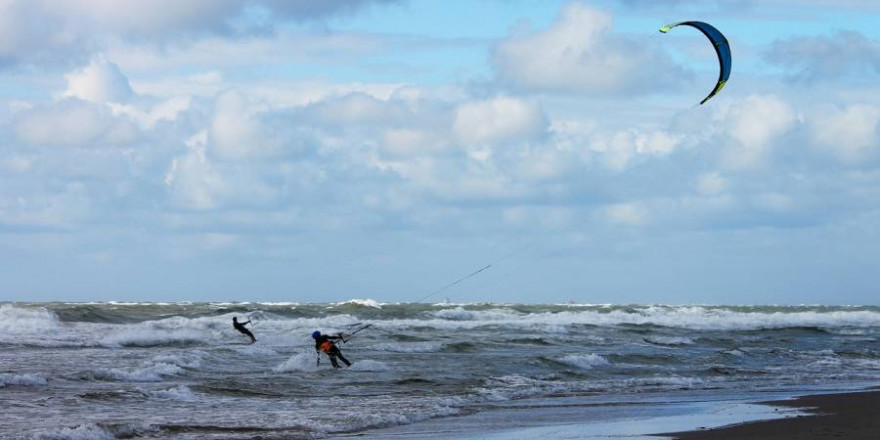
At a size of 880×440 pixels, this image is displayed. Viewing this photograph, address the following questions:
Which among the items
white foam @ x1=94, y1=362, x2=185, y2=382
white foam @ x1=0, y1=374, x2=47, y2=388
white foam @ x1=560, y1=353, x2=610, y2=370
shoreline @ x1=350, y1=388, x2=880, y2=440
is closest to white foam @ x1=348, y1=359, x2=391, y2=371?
white foam @ x1=94, y1=362, x2=185, y2=382

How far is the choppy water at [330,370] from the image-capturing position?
526 inches

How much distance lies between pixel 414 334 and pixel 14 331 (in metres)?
11.9

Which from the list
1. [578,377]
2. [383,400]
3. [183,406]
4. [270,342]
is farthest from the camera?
[270,342]

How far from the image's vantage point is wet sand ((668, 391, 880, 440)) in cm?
1098

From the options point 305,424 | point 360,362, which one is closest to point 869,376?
point 360,362

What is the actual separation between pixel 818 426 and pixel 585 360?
11.2 metres

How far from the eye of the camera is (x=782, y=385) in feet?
62.6

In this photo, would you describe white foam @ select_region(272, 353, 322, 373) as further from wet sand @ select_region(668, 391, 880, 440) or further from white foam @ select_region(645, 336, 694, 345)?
white foam @ select_region(645, 336, 694, 345)

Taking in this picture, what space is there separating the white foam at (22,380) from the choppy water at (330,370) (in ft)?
0.10

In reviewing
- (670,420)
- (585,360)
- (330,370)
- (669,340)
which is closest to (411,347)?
(585,360)

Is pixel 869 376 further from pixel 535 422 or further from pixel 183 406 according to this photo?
pixel 183 406

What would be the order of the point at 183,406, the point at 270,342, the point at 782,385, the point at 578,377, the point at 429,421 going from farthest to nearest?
the point at 270,342
the point at 578,377
the point at 782,385
the point at 183,406
the point at 429,421

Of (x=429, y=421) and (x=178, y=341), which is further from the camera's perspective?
(x=178, y=341)

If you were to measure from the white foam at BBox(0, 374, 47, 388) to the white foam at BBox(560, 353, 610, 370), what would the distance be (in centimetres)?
1070
